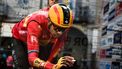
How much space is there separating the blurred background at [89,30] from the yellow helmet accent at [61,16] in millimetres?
206

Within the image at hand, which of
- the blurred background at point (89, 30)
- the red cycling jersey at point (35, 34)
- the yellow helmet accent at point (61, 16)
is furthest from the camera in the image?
the blurred background at point (89, 30)

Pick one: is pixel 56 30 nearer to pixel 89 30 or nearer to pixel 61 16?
pixel 61 16

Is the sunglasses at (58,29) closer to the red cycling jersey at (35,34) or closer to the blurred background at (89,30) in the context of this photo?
the red cycling jersey at (35,34)

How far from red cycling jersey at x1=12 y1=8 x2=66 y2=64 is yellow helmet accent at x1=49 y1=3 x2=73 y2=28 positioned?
0.60ft

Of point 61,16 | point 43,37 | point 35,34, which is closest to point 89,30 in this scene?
point 43,37

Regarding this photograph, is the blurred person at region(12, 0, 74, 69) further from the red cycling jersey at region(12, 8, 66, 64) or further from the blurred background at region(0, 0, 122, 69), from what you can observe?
the blurred background at region(0, 0, 122, 69)

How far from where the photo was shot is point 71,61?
278cm

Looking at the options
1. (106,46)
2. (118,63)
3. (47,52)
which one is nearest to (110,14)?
(106,46)

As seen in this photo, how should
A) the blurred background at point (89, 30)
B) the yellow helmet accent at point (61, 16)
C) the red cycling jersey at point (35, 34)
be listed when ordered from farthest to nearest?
the blurred background at point (89, 30) → the red cycling jersey at point (35, 34) → the yellow helmet accent at point (61, 16)

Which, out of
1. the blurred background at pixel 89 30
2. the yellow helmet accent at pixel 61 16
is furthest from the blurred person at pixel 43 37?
the blurred background at pixel 89 30

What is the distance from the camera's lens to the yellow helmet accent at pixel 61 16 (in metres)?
2.89

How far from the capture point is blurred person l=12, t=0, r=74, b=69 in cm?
290

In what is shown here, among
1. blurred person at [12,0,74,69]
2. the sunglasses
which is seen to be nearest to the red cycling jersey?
blurred person at [12,0,74,69]

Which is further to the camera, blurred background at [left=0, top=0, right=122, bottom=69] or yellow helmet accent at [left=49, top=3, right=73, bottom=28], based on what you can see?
blurred background at [left=0, top=0, right=122, bottom=69]
